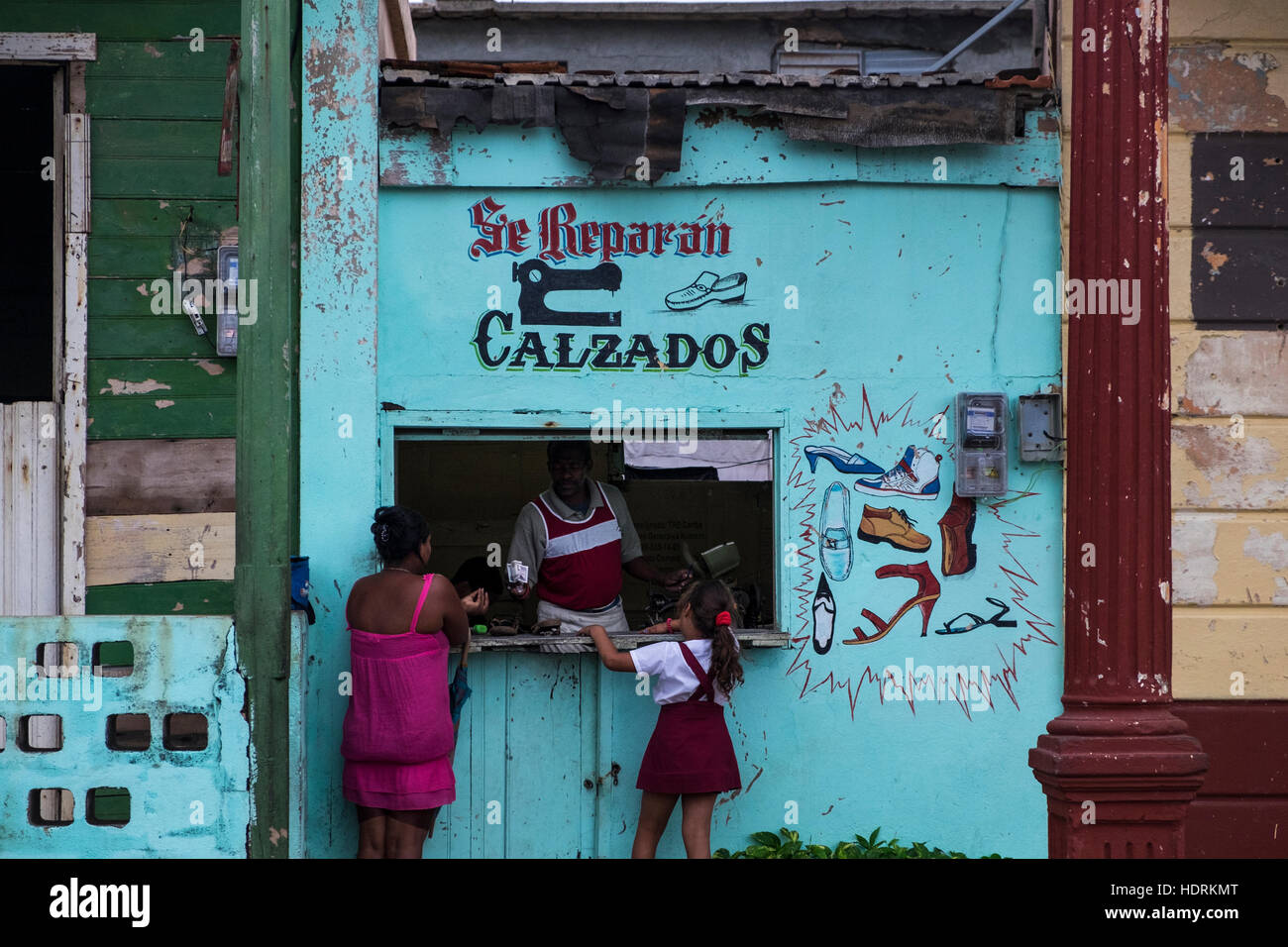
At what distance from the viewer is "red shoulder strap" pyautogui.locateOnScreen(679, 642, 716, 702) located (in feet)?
17.9

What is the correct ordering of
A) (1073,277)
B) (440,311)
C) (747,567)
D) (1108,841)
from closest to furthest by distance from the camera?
(1108,841), (1073,277), (440,311), (747,567)

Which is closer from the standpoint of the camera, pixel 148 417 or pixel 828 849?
Answer: pixel 828 849

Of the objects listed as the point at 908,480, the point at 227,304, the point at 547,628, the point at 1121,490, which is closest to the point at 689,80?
the point at 908,480

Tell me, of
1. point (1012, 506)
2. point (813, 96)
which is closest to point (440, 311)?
point (813, 96)

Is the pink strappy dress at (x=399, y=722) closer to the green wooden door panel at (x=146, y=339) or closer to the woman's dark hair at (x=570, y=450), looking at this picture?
the woman's dark hair at (x=570, y=450)

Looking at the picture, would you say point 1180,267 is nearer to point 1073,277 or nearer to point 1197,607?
point 1197,607

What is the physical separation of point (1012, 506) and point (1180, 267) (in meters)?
1.48

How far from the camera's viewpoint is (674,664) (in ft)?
18.0

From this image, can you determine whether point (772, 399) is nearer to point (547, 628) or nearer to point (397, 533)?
point (547, 628)

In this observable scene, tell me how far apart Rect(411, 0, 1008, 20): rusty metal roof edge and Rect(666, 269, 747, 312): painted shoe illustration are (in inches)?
363

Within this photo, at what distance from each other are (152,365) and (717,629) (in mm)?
3100

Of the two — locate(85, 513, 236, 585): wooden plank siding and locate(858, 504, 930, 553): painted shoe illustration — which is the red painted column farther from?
locate(85, 513, 236, 585): wooden plank siding

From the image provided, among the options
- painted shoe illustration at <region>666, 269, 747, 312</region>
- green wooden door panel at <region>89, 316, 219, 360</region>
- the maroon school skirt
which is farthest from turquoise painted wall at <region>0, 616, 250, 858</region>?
painted shoe illustration at <region>666, 269, 747, 312</region>

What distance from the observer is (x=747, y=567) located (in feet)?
30.8
